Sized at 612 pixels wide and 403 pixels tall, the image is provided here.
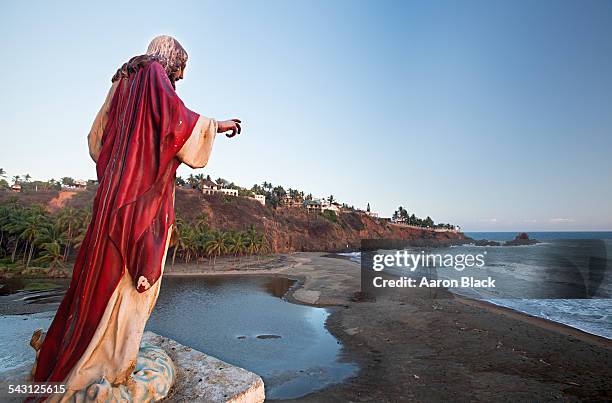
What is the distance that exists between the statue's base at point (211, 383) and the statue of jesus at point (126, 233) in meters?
1.02

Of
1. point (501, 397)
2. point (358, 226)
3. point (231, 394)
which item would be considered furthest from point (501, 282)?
point (358, 226)

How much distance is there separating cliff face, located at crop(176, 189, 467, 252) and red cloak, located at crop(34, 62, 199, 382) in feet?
175

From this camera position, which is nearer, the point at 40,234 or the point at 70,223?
the point at 40,234

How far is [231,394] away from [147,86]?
3.70 meters

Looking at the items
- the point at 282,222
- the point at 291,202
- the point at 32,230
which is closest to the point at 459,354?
the point at 32,230

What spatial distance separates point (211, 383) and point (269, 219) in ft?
216

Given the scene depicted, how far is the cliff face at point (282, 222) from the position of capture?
6241cm

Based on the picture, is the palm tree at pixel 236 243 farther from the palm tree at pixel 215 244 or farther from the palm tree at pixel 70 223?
the palm tree at pixel 70 223

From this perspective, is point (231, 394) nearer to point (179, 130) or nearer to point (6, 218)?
point (179, 130)

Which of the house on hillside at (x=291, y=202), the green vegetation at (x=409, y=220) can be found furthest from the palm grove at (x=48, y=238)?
the green vegetation at (x=409, y=220)

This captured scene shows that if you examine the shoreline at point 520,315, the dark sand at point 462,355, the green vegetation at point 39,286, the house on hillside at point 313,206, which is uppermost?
the house on hillside at point 313,206

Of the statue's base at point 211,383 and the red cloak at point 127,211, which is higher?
the red cloak at point 127,211

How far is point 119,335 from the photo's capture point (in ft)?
10.6

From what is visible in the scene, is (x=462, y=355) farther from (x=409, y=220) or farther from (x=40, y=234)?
(x=409, y=220)
